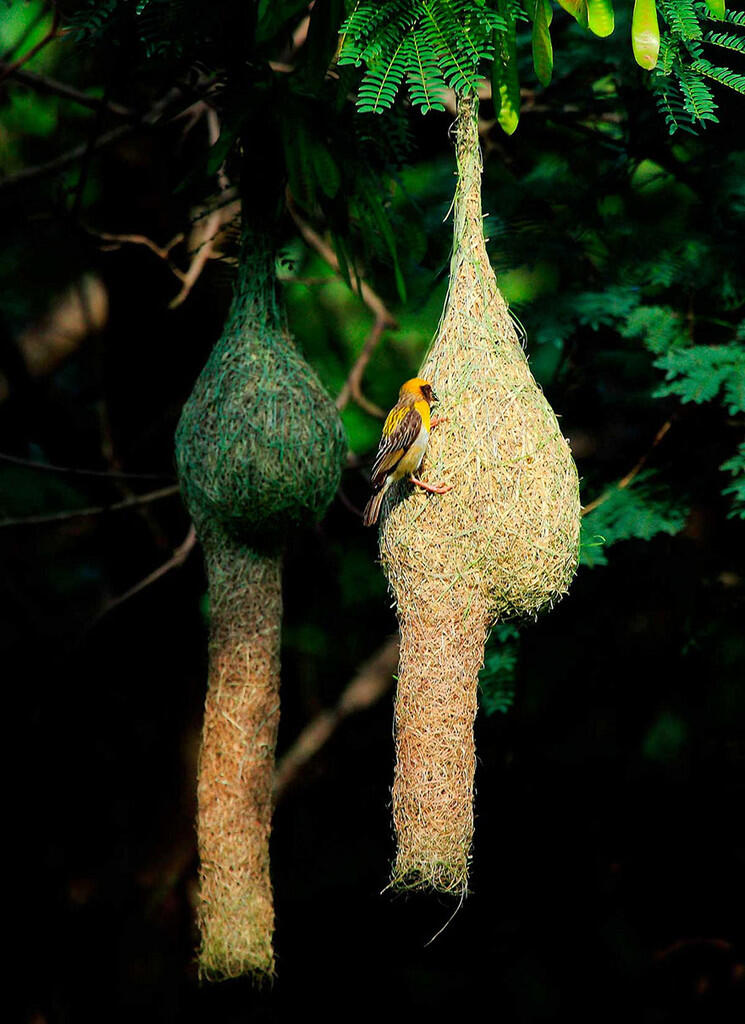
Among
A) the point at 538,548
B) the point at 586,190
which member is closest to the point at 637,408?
the point at 586,190

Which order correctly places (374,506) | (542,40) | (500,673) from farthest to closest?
(500,673), (374,506), (542,40)

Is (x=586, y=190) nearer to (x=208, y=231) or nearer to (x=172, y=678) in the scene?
(x=208, y=231)

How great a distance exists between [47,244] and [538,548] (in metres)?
3.53

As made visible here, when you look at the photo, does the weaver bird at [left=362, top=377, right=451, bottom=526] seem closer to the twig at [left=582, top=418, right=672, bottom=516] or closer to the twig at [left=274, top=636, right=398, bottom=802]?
the twig at [left=582, top=418, right=672, bottom=516]

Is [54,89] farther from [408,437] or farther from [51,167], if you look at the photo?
[408,437]

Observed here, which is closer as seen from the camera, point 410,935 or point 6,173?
point 6,173

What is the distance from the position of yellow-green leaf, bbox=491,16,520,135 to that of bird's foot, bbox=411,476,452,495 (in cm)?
68

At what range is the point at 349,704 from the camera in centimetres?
430

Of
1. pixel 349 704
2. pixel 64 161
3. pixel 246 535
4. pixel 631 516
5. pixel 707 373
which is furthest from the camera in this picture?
pixel 349 704

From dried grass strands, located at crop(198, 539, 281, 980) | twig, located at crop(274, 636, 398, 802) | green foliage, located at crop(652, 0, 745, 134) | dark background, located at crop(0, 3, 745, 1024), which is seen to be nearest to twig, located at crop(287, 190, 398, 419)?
dark background, located at crop(0, 3, 745, 1024)

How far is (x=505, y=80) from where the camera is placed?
2000 mm

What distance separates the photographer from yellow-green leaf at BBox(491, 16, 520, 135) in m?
1.96

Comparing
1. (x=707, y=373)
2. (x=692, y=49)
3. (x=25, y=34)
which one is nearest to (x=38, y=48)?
(x=25, y=34)

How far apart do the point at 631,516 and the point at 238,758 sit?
1.33m
